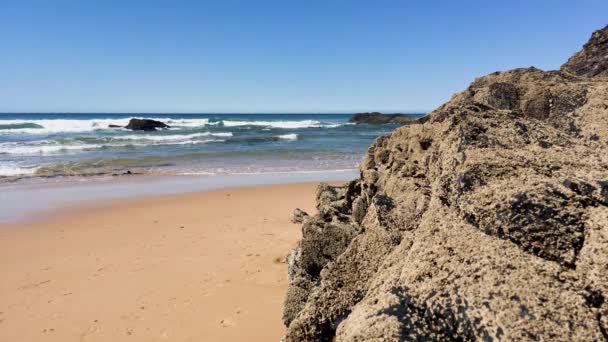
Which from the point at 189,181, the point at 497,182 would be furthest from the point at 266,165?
the point at 497,182

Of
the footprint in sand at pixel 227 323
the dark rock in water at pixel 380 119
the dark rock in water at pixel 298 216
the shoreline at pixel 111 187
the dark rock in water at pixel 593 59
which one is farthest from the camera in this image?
→ the dark rock in water at pixel 380 119

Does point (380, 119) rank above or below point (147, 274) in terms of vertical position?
above

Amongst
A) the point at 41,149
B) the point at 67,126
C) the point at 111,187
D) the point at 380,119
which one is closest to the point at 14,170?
the point at 111,187

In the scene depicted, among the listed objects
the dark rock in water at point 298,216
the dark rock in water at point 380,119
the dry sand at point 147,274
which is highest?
the dark rock in water at point 380,119

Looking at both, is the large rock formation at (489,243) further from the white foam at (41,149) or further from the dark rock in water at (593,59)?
the white foam at (41,149)

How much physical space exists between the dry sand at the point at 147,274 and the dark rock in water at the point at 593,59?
4087mm

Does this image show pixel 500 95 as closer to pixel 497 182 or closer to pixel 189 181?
pixel 497 182

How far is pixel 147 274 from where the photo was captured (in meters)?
4.99

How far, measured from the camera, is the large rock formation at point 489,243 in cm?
152

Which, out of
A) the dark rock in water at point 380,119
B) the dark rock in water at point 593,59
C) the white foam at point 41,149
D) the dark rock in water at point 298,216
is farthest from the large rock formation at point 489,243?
the dark rock in water at point 380,119

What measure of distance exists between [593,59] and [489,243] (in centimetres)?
414

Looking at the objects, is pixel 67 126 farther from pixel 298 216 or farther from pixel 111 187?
pixel 298 216

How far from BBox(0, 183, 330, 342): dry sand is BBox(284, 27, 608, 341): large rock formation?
1.56 meters

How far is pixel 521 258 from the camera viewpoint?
1.66m
